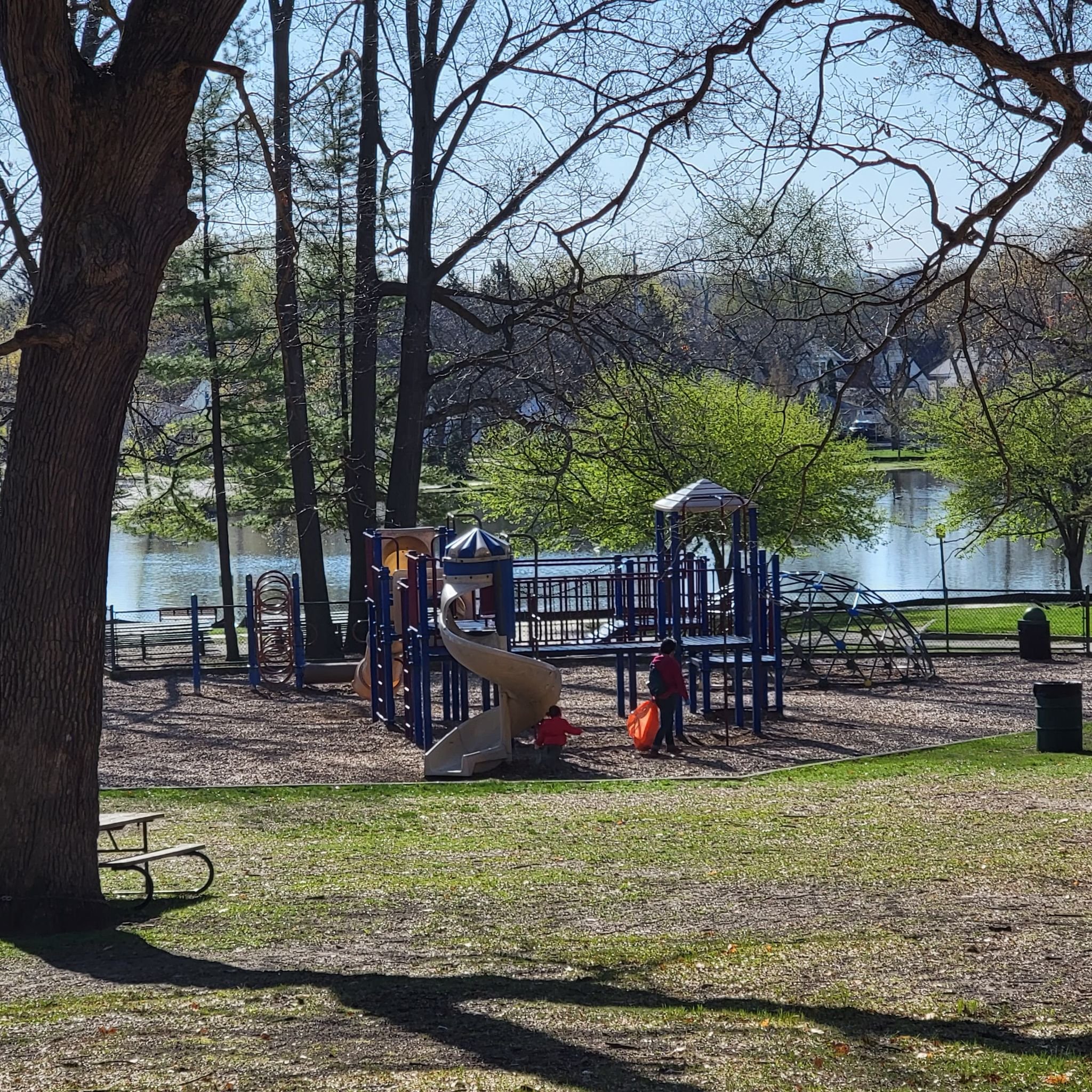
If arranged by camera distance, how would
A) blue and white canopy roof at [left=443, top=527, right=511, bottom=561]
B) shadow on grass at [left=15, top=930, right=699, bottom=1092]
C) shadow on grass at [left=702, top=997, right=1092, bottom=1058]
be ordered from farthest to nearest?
blue and white canopy roof at [left=443, top=527, right=511, bottom=561]
shadow on grass at [left=702, top=997, right=1092, bottom=1058]
shadow on grass at [left=15, top=930, right=699, bottom=1092]

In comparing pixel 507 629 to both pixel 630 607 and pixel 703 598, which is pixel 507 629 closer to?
pixel 630 607

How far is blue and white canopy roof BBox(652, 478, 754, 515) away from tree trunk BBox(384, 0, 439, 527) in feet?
27.9

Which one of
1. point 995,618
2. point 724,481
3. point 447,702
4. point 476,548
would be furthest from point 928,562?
point 476,548

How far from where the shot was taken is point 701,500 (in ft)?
61.9

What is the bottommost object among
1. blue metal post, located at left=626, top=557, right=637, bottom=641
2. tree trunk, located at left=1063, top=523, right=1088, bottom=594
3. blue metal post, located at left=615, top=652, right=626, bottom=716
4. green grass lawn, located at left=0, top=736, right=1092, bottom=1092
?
green grass lawn, located at left=0, top=736, right=1092, bottom=1092

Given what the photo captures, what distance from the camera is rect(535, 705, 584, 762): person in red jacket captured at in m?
15.7

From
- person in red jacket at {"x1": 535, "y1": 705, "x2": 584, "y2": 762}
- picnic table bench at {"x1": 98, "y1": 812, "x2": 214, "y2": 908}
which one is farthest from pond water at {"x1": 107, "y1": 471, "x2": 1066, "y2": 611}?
picnic table bench at {"x1": 98, "y1": 812, "x2": 214, "y2": 908}

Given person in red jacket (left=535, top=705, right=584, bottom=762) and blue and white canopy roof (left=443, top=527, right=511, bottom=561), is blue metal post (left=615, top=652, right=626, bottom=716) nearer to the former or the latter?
blue and white canopy roof (left=443, top=527, right=511, bottom=561)

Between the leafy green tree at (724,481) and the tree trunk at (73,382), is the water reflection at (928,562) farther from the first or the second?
A: the tree trunk at (73,382)

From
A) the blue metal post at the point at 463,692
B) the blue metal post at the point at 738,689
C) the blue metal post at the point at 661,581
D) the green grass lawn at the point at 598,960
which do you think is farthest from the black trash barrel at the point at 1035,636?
the green grass lawn at the point at 598,960

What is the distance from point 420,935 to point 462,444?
25.1 metres

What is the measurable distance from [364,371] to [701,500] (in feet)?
32.7

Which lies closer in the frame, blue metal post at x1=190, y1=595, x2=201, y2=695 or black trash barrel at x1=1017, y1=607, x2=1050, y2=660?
blue metal post at x1=190, y1=595, x2=201, y2=695

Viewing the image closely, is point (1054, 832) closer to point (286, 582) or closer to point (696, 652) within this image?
point (696, 652)
